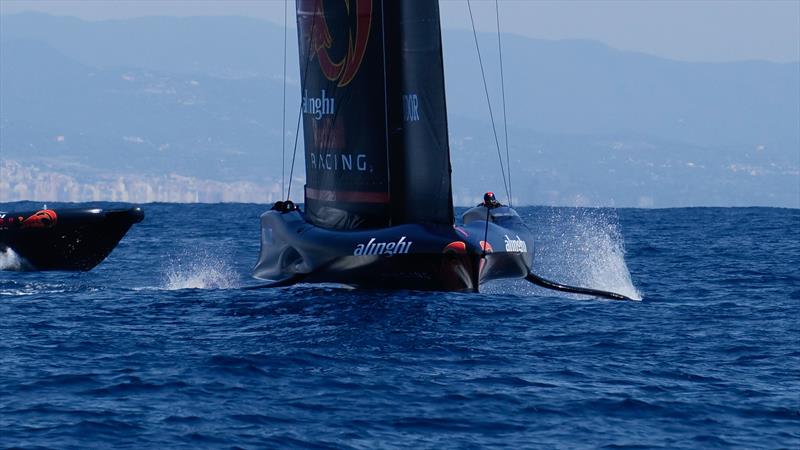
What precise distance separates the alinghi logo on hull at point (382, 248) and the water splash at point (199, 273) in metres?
4.98

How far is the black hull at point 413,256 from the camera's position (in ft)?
79.4

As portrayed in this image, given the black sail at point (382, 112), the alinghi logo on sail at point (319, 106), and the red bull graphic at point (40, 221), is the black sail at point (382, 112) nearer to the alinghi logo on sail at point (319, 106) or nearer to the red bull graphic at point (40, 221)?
the alinghi logo on sail at point (319, 106)

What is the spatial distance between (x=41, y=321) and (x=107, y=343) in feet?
9.79

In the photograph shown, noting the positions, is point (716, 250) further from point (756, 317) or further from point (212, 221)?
point (212, 221)

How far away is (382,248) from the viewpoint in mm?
24562

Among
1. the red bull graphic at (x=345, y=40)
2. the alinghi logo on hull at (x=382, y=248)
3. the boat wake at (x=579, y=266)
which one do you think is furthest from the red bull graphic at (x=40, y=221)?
the boat wake at (x=579, y=266)

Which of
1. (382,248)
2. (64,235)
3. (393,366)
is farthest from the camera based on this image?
(64,235)

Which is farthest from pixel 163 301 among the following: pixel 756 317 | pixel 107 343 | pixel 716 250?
pixel 716 250

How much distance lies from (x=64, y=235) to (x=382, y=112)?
10189 mm

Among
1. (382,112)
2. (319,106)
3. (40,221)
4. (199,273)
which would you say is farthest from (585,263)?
(40,221)

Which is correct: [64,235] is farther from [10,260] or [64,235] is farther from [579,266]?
[579,266]

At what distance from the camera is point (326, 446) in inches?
557

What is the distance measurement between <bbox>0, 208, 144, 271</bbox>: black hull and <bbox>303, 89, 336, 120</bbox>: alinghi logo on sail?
634cm

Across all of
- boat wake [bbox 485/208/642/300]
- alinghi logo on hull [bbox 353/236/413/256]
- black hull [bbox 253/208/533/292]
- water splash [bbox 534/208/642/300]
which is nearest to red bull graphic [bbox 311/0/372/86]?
black hull [bbox 253/208/533/292]
